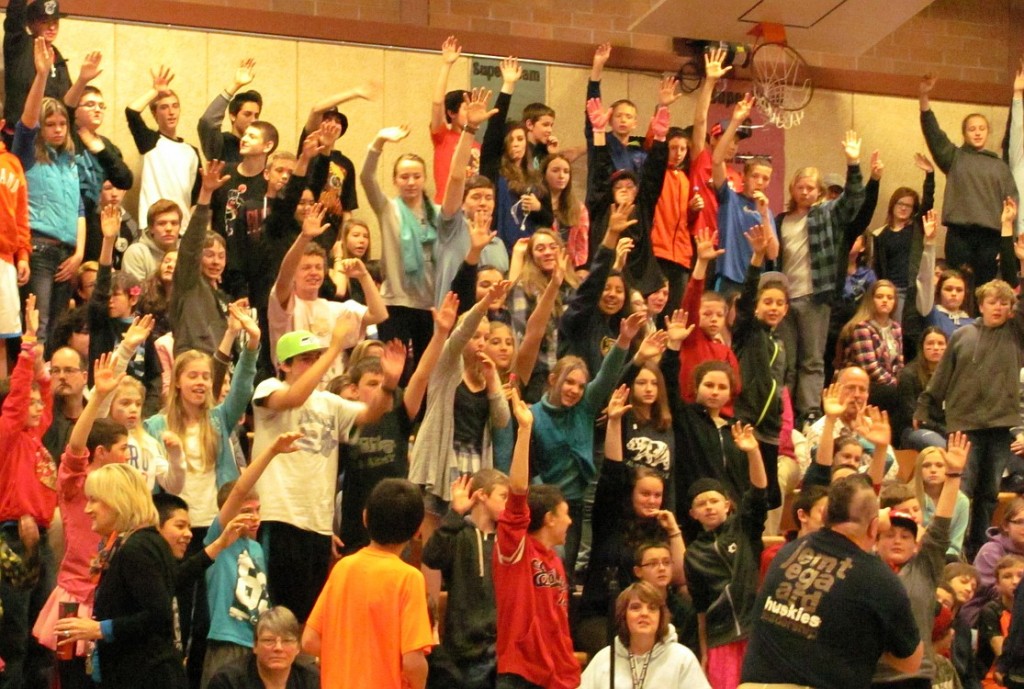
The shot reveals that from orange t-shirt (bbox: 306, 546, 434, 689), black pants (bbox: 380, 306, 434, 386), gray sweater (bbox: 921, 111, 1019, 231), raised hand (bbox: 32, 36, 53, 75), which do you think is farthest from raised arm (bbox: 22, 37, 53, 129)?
gray sweater (bbox: 921, 111, 1019, 231)

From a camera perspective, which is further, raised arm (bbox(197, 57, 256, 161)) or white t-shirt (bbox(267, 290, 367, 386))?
raised arm (bbox(197, 57, 256, 161))

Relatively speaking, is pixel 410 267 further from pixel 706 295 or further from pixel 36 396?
pixel 36 396

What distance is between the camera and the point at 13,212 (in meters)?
8.88

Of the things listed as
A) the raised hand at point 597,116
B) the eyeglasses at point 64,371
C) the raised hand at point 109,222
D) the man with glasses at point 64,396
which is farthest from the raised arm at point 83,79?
Answer: the raised hand at point 597,116

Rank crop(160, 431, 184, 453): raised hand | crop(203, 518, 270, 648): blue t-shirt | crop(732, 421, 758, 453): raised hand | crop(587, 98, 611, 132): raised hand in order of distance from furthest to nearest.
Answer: crop(587, 98, 611, 132): raised hand
crop(732, 421, 758, 453): raised hand
crop(160, 431, 184, 453): raised hand
crop(203, 518, 270, 648): blue t-shirt

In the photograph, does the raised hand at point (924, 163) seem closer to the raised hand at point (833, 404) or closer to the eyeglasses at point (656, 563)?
the raised hand at point (833, 404)

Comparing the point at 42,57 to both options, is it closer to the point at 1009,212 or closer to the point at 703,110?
the point at 703,110

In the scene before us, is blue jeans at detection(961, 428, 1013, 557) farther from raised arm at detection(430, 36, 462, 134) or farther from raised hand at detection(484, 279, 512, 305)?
raised arm at detection(430, 36, 462, 134)

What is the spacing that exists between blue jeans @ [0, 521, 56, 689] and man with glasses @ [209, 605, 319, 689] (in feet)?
3.27

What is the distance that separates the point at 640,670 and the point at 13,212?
417 cm

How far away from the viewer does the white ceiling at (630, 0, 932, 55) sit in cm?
1325

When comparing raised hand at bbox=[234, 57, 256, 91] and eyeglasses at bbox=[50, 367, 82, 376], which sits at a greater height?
raised hand at bbox=[234, 57, 256, 91]

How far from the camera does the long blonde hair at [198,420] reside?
7492mm

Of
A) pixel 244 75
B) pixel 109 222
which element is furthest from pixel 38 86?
pixel 244 75
